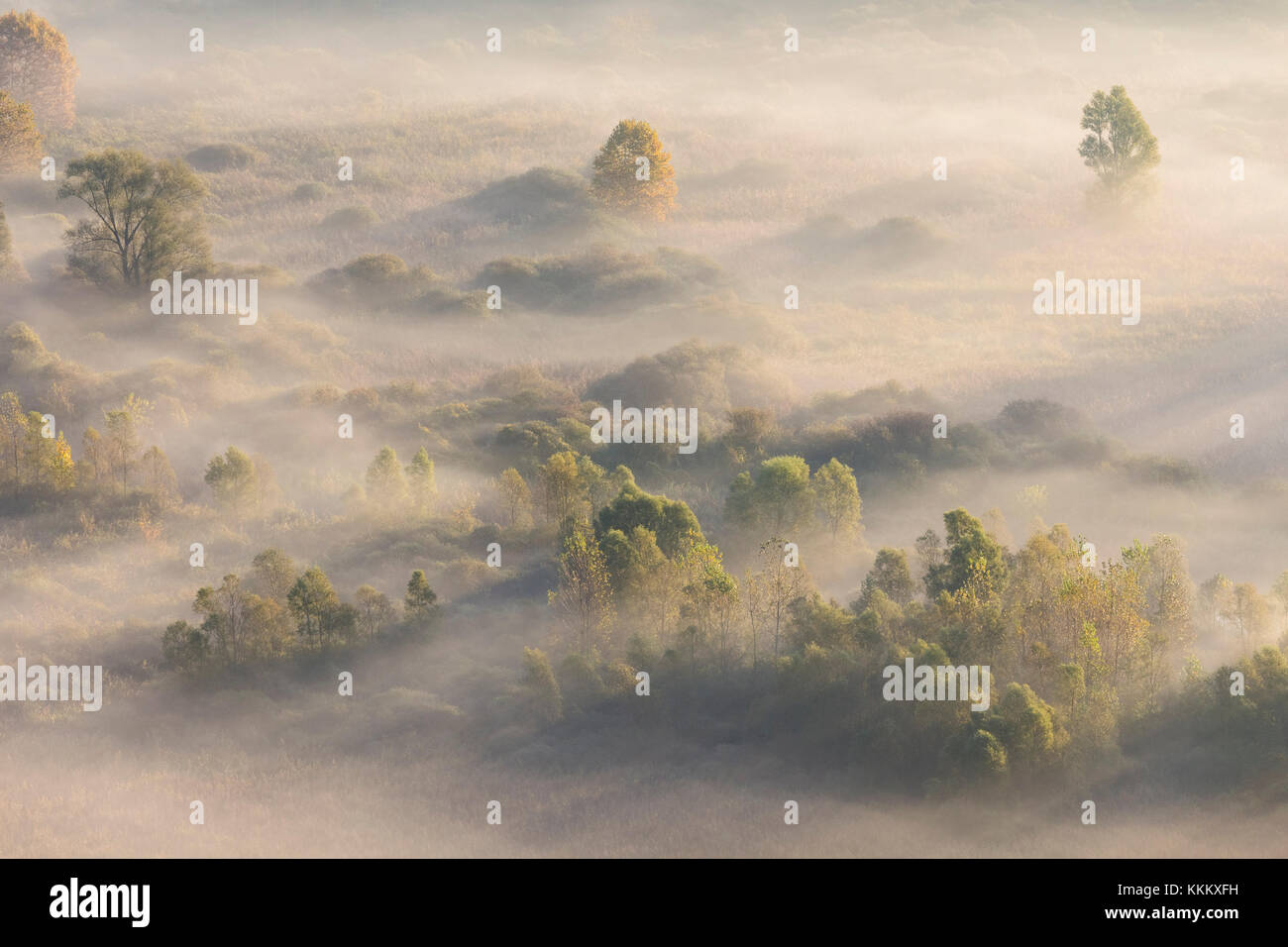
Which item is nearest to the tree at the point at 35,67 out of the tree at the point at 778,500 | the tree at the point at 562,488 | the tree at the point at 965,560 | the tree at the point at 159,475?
the tree at the point at 159,475

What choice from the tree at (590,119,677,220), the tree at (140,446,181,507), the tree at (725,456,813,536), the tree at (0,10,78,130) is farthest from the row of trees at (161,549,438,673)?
the tree at (0,10,78,130)

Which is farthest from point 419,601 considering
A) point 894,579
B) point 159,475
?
point 159,475

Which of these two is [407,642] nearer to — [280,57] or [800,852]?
[800,852]

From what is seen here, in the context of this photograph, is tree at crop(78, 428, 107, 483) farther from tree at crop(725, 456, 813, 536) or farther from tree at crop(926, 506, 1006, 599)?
tree at crop(926, 506, 1006, 599)

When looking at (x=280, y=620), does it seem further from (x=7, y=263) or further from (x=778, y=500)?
(x=7, y=263)

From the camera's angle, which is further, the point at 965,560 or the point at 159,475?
the point at 159,475

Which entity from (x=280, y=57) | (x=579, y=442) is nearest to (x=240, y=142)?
(x=280, y=57)
